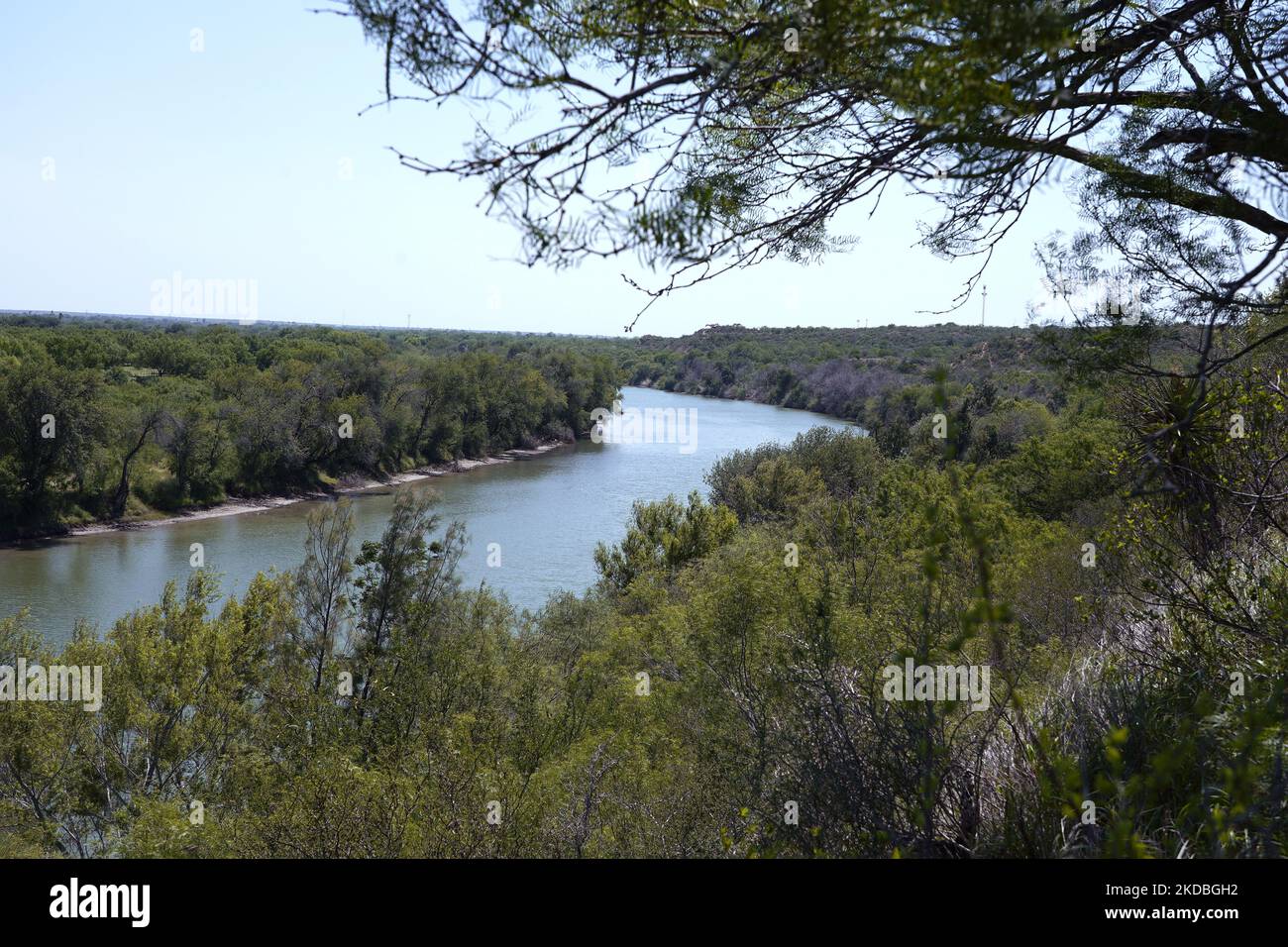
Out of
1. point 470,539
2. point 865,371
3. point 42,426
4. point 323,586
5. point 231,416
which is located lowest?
point 323,586

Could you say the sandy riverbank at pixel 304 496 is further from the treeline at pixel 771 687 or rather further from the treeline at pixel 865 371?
the treeline at pixel 771 687

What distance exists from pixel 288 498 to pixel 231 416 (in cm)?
439

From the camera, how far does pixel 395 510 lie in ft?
65.8

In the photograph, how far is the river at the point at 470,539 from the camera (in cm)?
2586

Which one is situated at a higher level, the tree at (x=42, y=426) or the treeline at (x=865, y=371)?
the treeline at (x=865, y=371)

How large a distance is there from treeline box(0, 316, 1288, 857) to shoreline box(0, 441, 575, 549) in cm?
1713

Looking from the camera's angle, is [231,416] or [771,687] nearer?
[771,687]

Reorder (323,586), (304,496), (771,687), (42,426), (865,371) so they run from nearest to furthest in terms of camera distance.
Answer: (771,687), (323,586), (42,426), (304,496), (865,371)

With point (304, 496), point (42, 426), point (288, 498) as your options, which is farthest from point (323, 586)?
point (304, 496)

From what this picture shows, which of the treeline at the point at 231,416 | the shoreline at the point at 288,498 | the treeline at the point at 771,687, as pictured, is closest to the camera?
the treeline at the point at 771,687

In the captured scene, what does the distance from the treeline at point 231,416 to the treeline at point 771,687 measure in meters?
18.7

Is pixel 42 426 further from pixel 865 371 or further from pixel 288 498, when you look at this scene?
pixel 865 371

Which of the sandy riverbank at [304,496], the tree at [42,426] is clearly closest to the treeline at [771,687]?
the sandy riverbank at [304,496]

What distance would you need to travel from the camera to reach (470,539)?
2300 centimetres
